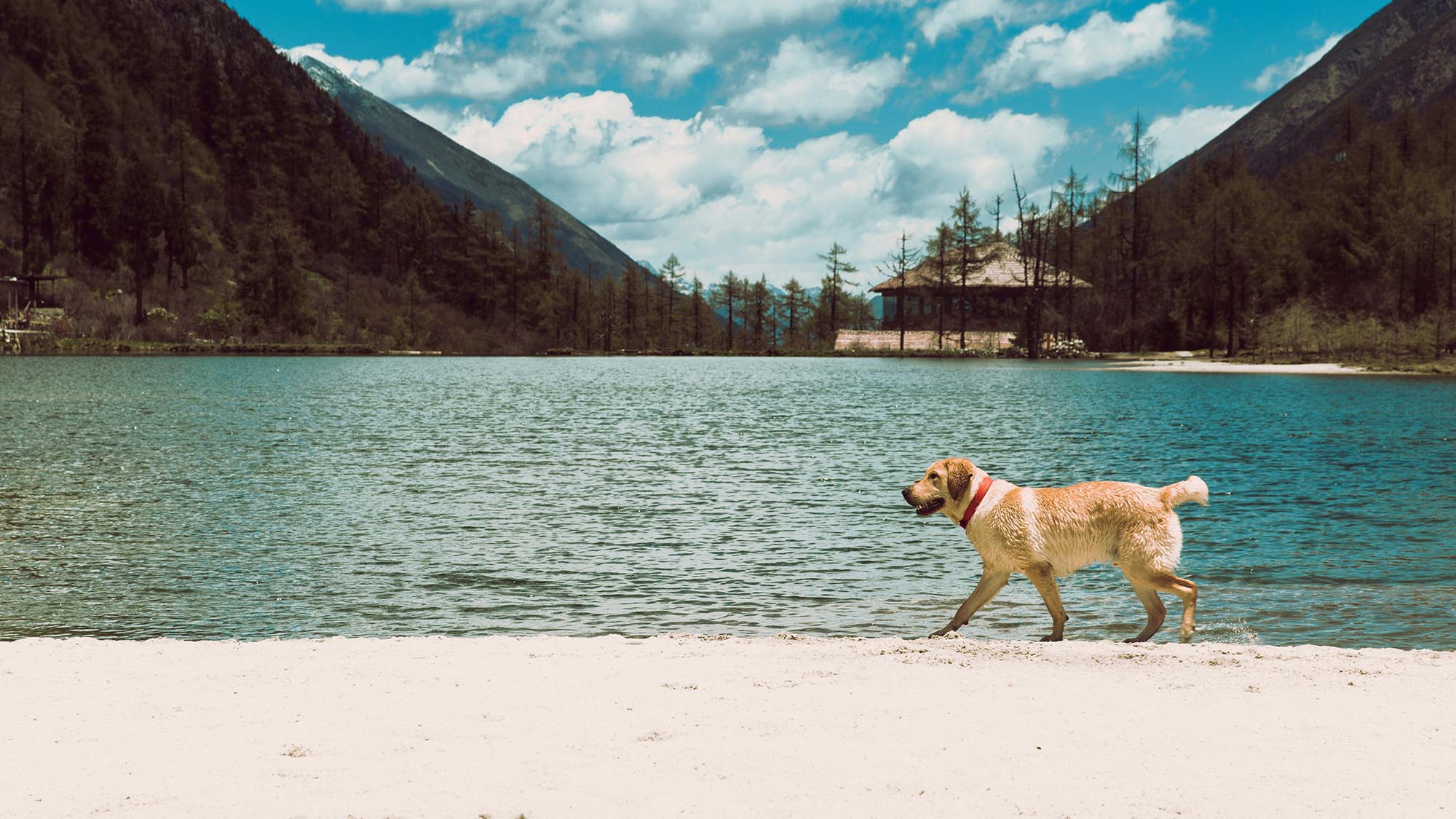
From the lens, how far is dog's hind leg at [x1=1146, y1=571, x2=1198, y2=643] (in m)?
9.39

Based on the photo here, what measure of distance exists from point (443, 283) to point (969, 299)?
311 feet

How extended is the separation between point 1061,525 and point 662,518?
10586 millimetres

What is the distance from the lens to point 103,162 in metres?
136

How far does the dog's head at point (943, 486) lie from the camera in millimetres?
9609

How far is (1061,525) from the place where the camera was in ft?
31.0

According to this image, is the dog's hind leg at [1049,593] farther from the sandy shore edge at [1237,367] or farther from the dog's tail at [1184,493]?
the sandy shore edge at [1237,367]

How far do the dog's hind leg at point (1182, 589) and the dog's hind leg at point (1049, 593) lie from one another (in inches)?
33.3

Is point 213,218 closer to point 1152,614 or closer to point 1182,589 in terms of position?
point 1152,614

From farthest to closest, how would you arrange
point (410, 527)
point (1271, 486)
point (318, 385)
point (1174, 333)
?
point (1174, 333) < point (318, 385) < point (1271, 486) < point (410, 527)

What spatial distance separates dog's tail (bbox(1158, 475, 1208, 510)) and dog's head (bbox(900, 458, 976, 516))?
5.44ft

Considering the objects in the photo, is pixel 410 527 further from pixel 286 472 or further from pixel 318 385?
pixel 318 385

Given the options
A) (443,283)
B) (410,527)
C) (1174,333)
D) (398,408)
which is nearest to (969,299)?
(1174,333)


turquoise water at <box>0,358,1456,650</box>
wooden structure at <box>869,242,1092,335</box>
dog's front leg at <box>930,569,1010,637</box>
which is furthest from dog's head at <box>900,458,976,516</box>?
wooden structure at <box>869,242,1092,335</box>

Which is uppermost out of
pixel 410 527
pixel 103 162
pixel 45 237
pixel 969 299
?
pixel 103 162
